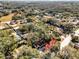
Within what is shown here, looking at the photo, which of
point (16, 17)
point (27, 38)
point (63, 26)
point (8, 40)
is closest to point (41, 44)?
point (27, 38)

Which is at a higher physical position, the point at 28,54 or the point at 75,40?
the point at 28,54

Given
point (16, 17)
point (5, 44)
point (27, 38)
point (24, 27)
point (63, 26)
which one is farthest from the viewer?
point (16, 17)

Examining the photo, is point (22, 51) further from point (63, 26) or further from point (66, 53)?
point (63, 26)

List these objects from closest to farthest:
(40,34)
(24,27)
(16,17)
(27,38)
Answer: (27,38) → (40,34) → (24,27) → (16,17)

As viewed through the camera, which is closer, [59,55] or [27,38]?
[59,55]

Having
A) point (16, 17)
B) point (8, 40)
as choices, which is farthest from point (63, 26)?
point (8, 40)

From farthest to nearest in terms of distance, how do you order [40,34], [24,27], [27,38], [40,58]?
[24,27], [40,34], [27,38], [40,58]

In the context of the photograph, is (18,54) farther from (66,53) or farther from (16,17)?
(16,17)

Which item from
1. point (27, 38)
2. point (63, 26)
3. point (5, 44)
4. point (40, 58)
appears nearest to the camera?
point (40, 58)

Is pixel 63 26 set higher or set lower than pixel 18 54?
lower
